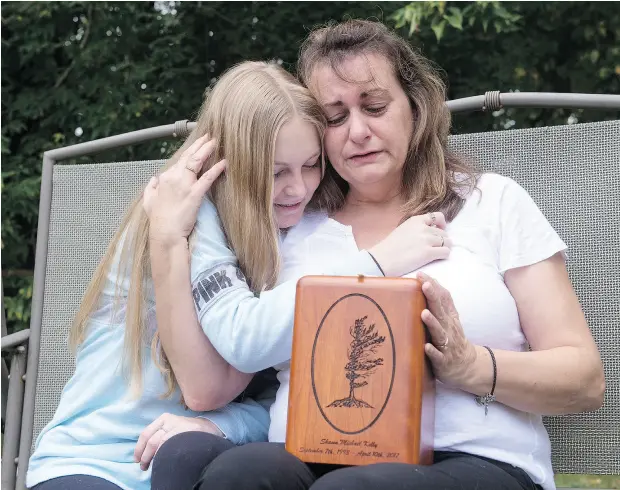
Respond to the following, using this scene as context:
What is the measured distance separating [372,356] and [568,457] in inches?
35.5

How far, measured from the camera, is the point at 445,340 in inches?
69.0

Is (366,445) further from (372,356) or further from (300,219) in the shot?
(300,219)

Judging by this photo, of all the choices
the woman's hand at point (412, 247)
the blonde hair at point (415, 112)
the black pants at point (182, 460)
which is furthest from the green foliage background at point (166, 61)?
the black pants at point (182, 460)

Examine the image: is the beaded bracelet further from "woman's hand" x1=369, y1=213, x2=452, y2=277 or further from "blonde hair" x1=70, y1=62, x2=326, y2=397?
"blonde hair" x1=70, y1=62, x2=326, y2=397

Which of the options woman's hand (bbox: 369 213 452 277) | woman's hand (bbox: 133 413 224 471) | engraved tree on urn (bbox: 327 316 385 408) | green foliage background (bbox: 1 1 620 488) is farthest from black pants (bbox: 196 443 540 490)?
green foliage background (bbox: 1 1 620 488)

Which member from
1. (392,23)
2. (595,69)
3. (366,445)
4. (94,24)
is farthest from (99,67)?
(366,445)

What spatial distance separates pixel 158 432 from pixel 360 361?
52 cm

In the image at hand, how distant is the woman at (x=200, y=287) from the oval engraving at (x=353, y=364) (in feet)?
1.14

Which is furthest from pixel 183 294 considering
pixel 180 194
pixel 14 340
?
pixel 14 340

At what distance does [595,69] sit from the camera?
4723 millimetres

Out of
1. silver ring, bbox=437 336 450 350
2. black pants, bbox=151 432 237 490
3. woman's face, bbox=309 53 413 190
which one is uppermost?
woman's face, bbox=309 53 413 190

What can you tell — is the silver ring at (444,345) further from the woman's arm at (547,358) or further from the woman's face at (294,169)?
the woman's face at (294,169)

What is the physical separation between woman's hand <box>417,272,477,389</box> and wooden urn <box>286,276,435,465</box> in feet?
0.08

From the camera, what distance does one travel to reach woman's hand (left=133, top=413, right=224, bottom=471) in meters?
1.92
